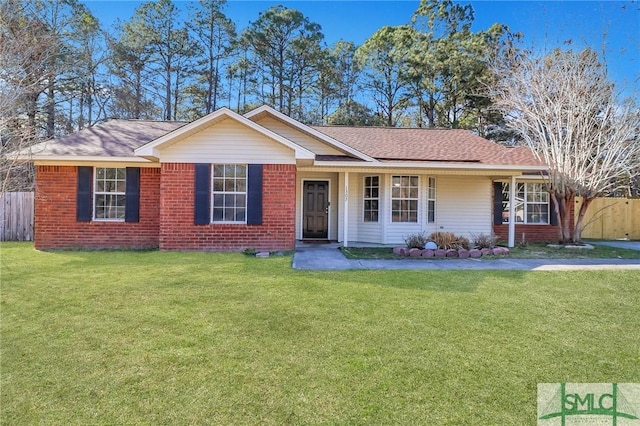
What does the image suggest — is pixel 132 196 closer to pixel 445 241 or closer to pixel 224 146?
pixel 224 146

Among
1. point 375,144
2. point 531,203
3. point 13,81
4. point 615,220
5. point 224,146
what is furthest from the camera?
point 615,220

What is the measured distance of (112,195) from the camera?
1080 centimetres

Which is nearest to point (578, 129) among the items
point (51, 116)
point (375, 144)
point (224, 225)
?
point (375, 144)

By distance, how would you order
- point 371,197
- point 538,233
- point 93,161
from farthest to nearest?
point 538,233, point 371,197, point 93,161

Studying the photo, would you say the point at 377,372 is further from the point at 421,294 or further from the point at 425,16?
the point at 425,16

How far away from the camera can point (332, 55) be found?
28.0 metres

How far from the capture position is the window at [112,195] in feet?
35.3

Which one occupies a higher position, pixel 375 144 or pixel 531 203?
pixel 375 144

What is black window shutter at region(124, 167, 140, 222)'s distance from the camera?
10.7 meters

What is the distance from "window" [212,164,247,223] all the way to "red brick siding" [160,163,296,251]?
0.96 feet

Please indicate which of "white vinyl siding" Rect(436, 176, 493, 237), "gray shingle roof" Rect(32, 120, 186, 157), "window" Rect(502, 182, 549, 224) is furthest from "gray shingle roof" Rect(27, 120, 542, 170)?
"window" Rect(502, 182, 549, 224)

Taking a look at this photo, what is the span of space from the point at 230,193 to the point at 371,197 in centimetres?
471

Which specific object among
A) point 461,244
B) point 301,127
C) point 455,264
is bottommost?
point 455,264

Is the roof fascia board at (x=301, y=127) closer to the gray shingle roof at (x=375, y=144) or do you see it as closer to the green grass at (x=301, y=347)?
the gray shingle roof at (x=375, y=144)
